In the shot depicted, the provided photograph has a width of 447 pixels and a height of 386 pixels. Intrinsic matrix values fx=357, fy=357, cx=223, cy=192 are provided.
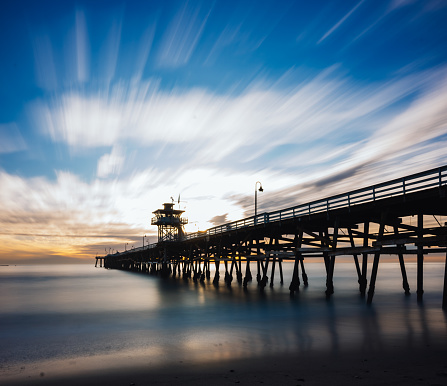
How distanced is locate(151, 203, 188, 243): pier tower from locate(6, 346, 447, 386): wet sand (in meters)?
68.8

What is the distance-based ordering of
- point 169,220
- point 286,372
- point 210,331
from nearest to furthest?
1. point 286,372
2. point 210,331
3. point 169,220

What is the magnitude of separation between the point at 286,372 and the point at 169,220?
231 ft

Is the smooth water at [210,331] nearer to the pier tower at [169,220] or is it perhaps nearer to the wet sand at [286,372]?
the wet sand at [286,372]

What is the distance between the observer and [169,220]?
251 feet

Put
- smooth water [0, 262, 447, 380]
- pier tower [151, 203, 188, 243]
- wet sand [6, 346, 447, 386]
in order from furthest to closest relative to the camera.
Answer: pier tower [151, 203, 188, 243] → smooth water [0, 262, 447, 380] → wet sand [6, 346, 447, 386]

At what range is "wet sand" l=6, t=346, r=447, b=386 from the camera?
675 cm

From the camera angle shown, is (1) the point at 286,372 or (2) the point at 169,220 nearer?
(1) the point at 286,372

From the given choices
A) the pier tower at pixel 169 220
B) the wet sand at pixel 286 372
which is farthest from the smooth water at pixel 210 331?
the pier tower at pixel 169 220

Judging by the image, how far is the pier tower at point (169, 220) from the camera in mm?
76562

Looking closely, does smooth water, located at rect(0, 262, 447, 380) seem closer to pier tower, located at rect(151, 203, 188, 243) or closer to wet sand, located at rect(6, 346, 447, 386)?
wet sand, located at rect(6, 346, 447, 386)

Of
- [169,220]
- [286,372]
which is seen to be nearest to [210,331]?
[286,372]

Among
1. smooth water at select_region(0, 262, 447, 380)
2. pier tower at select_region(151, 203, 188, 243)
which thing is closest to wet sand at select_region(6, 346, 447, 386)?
smooth water at select_region(0, 262, 447, 380)

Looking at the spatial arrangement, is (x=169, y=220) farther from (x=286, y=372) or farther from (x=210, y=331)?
(x=286, y=372)

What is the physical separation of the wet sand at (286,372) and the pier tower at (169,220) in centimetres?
6876
